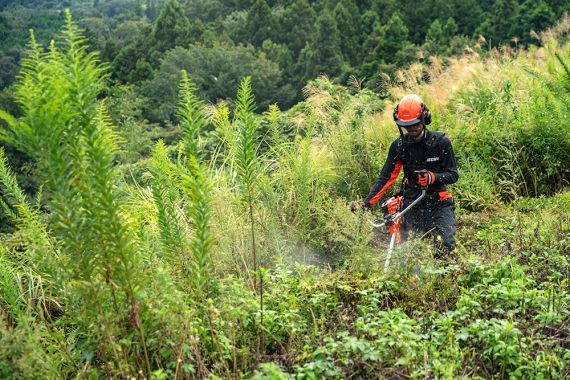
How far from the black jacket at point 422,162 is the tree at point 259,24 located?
48.6 metres

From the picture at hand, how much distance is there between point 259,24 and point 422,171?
166ft

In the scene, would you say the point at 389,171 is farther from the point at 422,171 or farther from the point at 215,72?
the point at 215,72

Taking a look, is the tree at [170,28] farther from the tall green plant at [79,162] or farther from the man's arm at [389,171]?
the tall green plant at [79,162]

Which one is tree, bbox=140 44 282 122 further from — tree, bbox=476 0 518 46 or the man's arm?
the man's arm

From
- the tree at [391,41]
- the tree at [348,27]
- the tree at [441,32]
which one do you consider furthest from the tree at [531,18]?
the tree at [348,27]

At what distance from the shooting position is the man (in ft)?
16.5

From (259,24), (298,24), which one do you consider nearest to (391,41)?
(298,24)

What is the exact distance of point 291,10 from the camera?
49719 millimetres

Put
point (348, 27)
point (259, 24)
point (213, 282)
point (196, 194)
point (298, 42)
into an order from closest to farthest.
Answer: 1. point (196, 194)
2. point (213, 282)
3. point (348, 27)
4. point (298, 42)
5. point (259, 24)

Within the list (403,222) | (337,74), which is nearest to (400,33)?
(337,74)

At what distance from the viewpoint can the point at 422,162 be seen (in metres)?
5.29

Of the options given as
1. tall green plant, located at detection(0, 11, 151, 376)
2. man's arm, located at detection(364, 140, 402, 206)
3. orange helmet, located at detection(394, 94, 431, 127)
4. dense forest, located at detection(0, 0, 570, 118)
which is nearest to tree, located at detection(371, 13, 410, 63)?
dense forest, located at detection(0, 0, 570, 118)

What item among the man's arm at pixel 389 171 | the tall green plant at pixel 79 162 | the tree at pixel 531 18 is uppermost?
the tall green plant at pixel 79 162

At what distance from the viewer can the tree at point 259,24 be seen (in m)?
51.5
